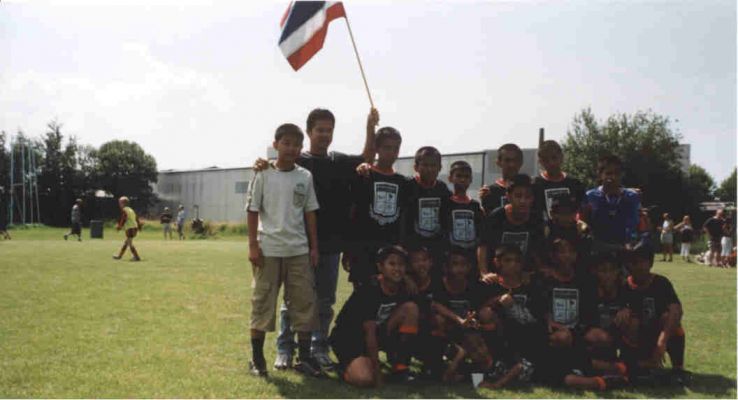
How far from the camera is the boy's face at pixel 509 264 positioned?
4965 mm

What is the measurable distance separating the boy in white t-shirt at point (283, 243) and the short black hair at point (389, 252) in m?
0.54

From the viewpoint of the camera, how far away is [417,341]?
490 centimetres

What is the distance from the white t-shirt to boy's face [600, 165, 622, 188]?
2701 millimetres

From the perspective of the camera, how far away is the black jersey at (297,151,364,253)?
543 centimetres

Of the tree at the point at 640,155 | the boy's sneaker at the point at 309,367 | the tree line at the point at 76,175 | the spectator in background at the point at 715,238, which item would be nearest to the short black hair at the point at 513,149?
the boy's sneaker at the point at 309,367

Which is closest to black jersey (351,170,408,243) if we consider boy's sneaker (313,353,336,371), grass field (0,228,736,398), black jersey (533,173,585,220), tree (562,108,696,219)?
boy's sneaker (313,353,336,371)

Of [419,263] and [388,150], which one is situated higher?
[388,150]

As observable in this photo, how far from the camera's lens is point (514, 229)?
5188mm

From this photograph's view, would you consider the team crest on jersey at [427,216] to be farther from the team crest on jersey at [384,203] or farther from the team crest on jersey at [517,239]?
the team crest on jersey at [517,239]

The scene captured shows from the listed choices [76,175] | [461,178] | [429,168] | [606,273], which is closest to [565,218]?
[606,273]

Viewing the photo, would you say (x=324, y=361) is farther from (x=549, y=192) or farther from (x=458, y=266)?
(x=549, y=192)

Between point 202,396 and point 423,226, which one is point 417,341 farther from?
point 202,396

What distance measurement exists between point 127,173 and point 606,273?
6779 centimetres

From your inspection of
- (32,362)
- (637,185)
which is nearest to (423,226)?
(32,362)
